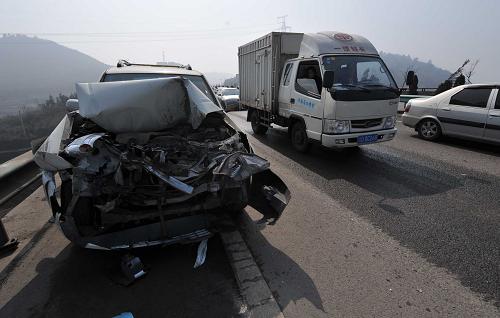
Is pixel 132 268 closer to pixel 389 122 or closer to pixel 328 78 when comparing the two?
pixel 328 78

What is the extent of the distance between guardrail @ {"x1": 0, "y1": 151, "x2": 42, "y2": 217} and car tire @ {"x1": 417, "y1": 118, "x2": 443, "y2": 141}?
949 centimetres

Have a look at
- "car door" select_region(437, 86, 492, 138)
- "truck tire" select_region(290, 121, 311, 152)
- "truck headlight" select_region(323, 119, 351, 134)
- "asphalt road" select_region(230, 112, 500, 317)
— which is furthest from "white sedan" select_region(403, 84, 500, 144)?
"truck tire" select_region(290, 121, 311, 152)

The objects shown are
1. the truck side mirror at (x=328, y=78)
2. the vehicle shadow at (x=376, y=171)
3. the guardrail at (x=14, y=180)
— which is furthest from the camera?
the truck side mirror at (x=328, y=78)

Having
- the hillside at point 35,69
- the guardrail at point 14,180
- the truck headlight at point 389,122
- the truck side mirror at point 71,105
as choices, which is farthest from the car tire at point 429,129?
the hillside at point 35,69

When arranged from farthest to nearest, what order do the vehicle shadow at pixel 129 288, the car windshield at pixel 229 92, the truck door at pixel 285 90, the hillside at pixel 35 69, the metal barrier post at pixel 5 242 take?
the hillside at pixel 35 69, the car windshield at pixel 229 92, the truck door at pixel 285 90, the metal barrier post at pixel 5 242, the vehicle shadow at pixel 129 288

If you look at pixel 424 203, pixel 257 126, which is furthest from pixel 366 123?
pixel 257 126

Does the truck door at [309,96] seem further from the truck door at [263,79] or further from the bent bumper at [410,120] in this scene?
the bent bumper at [410,120]

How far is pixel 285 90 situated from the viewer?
7770 mm

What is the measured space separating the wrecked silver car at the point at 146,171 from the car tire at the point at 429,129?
710cm

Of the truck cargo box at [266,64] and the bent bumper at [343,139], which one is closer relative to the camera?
the bent bumper at [343,139]

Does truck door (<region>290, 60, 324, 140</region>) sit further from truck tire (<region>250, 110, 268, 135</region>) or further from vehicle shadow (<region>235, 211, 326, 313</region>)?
vehicle shadow (<region>235, 211, 326, 313</region>)

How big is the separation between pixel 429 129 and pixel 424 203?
5.08 metres

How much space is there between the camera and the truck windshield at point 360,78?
19.9 feet

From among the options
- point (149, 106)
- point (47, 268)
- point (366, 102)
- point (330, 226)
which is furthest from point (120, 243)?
point (366, 102)
